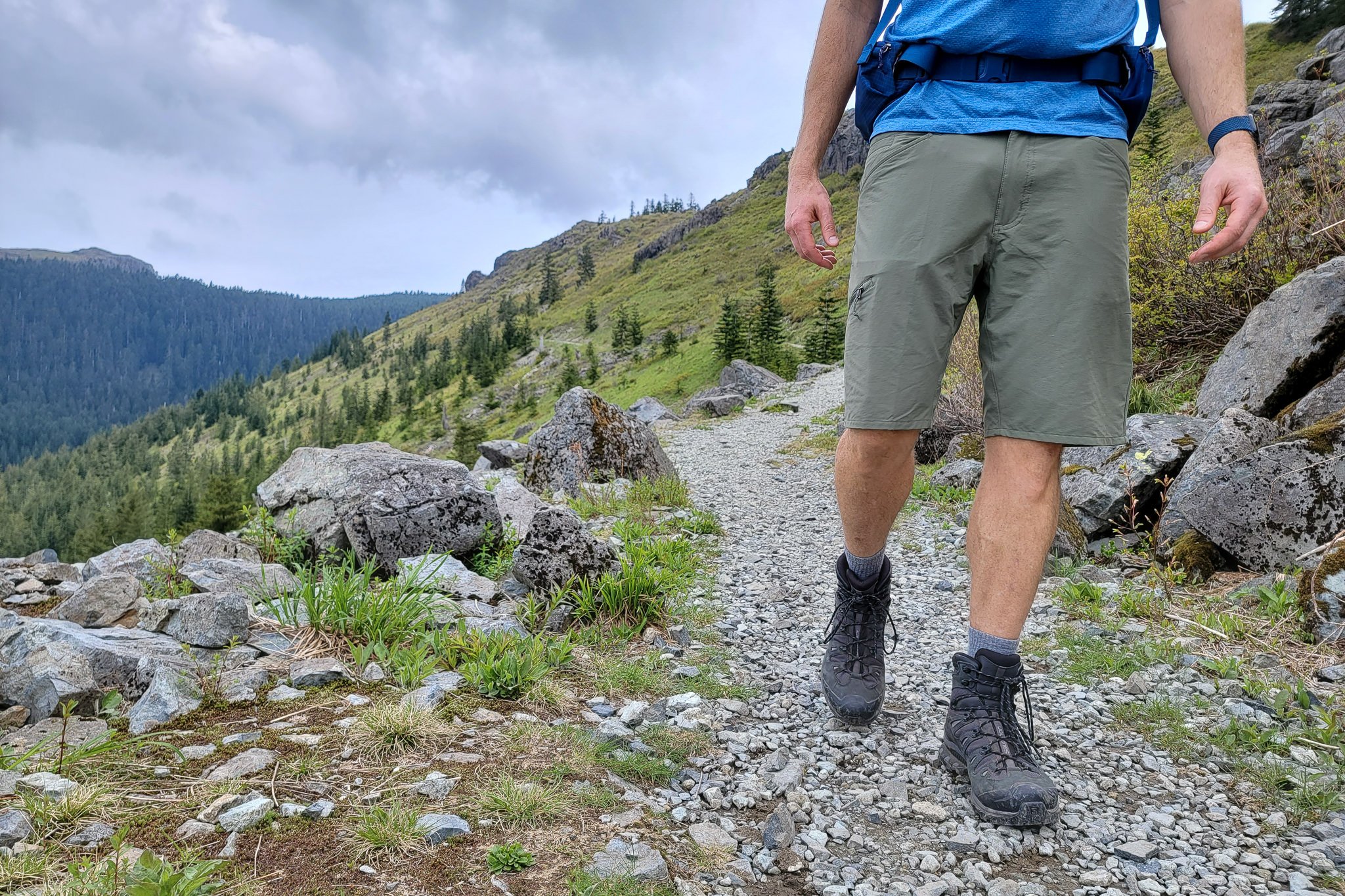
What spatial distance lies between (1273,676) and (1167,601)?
3.49 feet

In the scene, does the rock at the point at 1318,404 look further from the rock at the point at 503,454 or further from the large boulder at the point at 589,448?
the rock at the point at 503,454

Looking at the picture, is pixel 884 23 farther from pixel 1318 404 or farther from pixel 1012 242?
pixel 1318 404

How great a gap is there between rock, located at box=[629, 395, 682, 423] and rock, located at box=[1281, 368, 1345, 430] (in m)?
18.3

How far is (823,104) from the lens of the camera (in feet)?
10.4

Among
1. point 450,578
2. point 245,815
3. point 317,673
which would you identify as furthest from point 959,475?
point 245,815

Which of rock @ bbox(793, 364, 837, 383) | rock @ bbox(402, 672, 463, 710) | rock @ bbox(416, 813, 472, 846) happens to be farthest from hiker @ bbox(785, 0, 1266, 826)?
rock @ bbox(793, 364, 837, 383)

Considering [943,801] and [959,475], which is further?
[959,475]

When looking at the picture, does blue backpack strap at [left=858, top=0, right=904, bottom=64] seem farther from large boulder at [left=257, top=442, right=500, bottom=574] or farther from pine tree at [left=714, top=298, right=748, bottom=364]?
pine tree at [left=714, top=298, right=748, bottom=364]

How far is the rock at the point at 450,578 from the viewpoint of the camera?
436 cm

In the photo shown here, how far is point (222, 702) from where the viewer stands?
2.87m

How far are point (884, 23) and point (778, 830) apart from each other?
3.02 meters

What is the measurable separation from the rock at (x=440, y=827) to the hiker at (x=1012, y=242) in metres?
1.70

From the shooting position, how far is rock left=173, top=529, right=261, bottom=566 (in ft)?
20.5

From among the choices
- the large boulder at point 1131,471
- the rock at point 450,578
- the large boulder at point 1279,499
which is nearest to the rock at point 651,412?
the large boulder at point 1131,471
